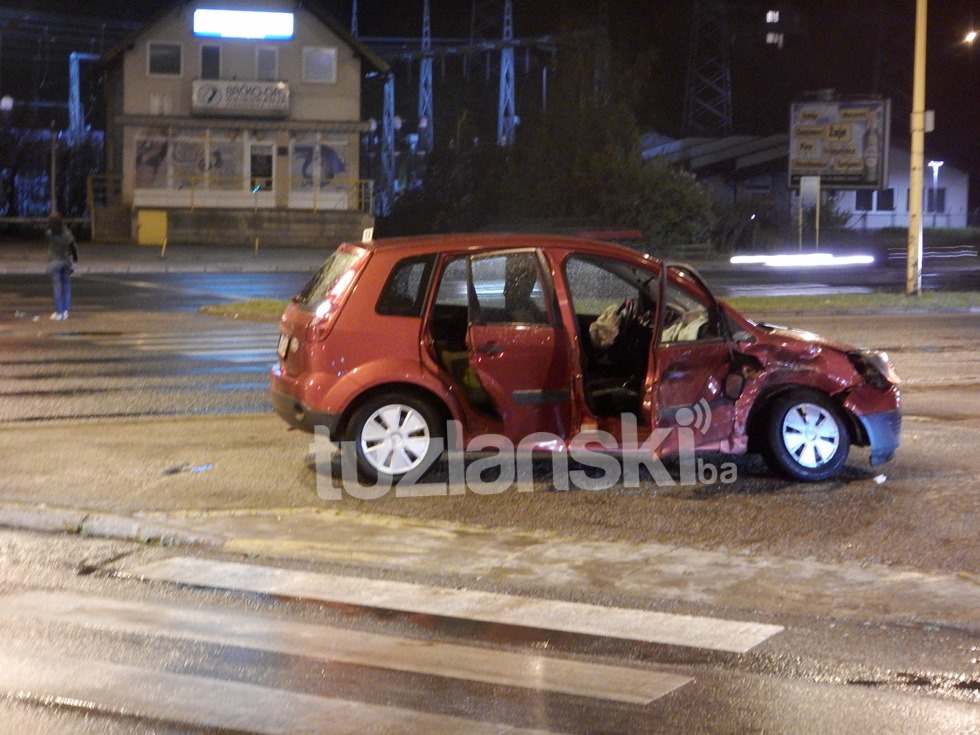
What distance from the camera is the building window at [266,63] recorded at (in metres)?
49.8

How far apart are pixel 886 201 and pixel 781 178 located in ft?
18.8

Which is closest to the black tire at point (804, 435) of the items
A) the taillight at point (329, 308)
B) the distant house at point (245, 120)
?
the taillight at point (329, 308)

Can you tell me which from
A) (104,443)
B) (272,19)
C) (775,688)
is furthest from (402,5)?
(775,688)

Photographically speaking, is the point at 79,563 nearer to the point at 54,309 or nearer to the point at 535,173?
the point at 54,309

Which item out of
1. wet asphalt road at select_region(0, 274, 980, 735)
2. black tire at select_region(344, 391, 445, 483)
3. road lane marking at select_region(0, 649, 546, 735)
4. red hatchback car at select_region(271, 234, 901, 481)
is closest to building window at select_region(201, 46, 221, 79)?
wet asphalt road at select_region(0, 274, 980, 735)

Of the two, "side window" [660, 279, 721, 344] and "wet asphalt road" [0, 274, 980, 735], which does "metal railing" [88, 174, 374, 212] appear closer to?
"wet asphalt road" [0, 274, 980, 735]

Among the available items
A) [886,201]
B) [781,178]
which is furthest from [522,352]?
[886,201]

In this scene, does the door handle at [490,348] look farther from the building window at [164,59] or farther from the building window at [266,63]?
the building window at [164,59]

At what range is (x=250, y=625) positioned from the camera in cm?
636

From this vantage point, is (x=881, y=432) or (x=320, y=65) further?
(x=320, y=65)

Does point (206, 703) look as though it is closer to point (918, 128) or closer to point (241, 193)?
point (918, 128)

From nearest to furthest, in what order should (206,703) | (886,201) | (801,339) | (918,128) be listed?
(206,703) < (801,339) < (918,128) < (886,201)

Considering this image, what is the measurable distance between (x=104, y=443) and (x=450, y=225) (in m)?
42.4

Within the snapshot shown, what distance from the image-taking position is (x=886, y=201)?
61938mm
